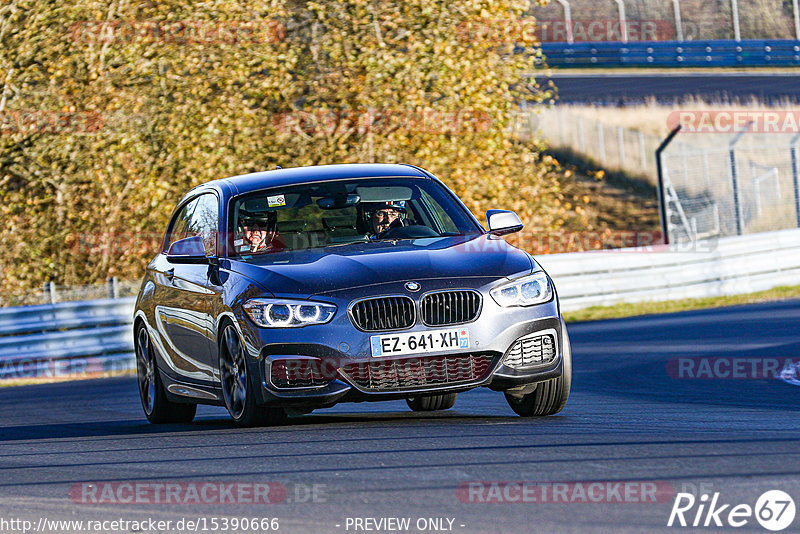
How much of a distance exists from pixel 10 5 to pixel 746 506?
64.2ft

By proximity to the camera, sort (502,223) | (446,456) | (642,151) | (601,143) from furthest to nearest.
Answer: (642,151) < (601,143) < (502,223) < (446,456)

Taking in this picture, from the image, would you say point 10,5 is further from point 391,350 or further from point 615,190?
point 615,190

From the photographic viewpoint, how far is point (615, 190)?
4450 cm

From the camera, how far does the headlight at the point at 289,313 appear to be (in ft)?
26.4

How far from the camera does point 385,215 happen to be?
9320 mm

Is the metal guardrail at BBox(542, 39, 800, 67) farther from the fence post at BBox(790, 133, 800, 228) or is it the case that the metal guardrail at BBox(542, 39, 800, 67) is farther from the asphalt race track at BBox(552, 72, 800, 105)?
the fence post at BBox(790, 133, 800, 228)

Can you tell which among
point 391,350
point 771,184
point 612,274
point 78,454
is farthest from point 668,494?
point 771,184

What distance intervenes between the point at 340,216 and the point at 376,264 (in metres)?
1.00

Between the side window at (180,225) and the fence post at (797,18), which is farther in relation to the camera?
the fence post at (797,18)
